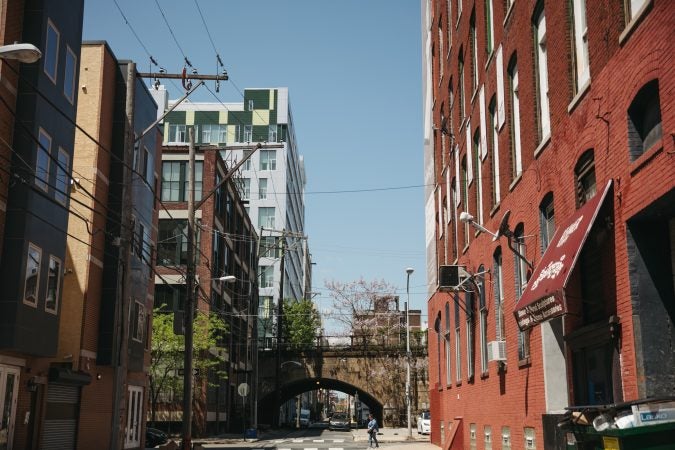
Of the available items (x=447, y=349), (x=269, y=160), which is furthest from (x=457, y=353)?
(x=269, y=160)

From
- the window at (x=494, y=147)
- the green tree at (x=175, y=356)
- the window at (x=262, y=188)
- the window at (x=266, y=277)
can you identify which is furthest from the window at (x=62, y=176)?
the window at (x=262, y=188)

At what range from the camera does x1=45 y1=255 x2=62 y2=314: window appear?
2209cm

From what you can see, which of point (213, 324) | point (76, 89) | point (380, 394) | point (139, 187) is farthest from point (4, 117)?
point (380, 394)

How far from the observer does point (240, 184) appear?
69125 mm

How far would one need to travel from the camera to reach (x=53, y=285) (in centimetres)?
2252

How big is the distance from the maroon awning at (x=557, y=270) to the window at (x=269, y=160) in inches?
3395

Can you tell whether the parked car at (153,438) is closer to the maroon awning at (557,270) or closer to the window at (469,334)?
the window at (469,334)

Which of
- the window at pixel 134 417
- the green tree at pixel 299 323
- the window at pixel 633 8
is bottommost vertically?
the window at pixel 134 417

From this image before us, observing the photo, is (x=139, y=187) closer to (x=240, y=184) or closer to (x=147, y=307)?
(x=147, y=307)

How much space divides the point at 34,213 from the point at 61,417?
7524mm

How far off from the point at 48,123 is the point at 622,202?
1634 centimetres

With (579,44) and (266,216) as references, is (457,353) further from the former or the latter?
(266,216)

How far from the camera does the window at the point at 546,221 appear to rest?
52.0 feet

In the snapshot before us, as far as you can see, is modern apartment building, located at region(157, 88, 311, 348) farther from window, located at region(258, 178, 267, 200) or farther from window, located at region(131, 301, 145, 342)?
window, located at region(131, 301, 145, 342)
